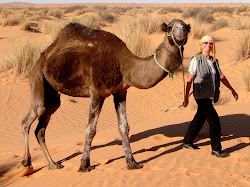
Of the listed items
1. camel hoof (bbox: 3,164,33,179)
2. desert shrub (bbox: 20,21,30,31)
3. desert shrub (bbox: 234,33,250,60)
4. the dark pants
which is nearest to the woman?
the dark pants

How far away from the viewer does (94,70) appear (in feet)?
18.9

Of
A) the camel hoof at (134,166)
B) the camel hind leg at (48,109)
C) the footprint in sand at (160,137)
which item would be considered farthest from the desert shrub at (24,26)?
the camel hoof at (134,166)

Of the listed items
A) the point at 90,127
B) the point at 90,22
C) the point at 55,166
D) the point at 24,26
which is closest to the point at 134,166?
the point at 90,127

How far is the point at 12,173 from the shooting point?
652 cm

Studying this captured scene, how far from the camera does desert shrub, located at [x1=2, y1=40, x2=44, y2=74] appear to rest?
1532 cm

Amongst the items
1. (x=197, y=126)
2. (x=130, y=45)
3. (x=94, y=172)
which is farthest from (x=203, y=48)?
(x=130, y=45)

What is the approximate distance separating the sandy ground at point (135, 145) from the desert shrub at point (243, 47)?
148 inches

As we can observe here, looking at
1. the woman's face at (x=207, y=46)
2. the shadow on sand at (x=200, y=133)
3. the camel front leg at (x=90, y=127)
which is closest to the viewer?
the camel front leg at (x=90, y=127)

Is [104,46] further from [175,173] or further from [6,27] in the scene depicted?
[6,27]

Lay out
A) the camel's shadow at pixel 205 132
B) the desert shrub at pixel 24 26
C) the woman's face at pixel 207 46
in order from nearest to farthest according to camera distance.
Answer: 1. the woman's face at pixel 207 46
2. the camel's shadow at pixel 205 132
3. the desert shrub at pixel 24 26

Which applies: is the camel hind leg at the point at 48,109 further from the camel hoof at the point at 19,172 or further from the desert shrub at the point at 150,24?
the desert shrub at the point at 150,24

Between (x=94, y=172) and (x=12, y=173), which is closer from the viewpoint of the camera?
(x=94, y=172)

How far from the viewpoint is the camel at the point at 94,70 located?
18.1ft

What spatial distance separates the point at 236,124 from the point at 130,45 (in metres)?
9.26
